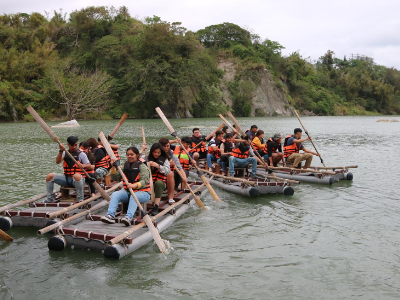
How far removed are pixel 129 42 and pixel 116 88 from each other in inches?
267

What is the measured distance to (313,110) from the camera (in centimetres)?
7788

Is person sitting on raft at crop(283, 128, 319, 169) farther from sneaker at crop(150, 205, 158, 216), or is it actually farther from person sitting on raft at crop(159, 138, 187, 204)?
sneaker at crop(150, 205, 158, 216)

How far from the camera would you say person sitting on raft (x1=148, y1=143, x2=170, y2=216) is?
25.6 ft

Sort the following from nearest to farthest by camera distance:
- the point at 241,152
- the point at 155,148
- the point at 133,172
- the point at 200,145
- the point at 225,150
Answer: the point at 133,172 < the point at 155,148 < the point at 241,152 < the point at 225,150 < the point at 200,145

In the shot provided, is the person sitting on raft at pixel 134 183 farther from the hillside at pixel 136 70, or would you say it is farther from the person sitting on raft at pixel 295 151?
the hillside at pixel 136 70

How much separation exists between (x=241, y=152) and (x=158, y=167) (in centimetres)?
414

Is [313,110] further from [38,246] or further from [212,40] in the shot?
[38,246]

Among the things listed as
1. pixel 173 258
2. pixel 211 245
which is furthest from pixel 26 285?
pixel 211 245

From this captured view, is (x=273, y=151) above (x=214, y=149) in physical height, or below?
below

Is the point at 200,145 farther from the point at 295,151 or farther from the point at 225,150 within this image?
the point at 295,151

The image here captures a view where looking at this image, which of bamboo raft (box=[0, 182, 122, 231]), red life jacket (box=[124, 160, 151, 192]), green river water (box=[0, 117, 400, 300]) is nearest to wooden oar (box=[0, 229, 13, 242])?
green river water (box=[0, 117, 400, 300])

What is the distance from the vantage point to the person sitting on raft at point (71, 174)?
313 inches

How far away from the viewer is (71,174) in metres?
8.15

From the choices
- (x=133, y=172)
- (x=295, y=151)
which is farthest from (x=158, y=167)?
(x=295, y=151)
